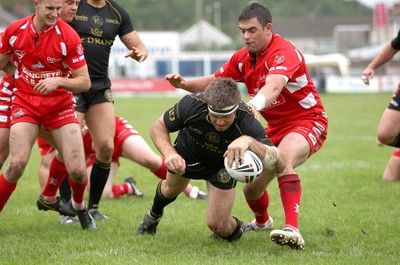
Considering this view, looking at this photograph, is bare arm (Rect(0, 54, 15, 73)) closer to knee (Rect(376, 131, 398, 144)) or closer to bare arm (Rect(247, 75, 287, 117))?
bare arm (Rect(247, 75, 287, 117))

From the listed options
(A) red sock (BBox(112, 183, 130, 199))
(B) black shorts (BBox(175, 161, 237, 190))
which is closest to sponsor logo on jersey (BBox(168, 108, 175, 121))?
(B) black shorts (BBox(175, 161, 237, 190))

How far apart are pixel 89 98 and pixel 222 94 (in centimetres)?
259

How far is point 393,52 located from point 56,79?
4.62 metres

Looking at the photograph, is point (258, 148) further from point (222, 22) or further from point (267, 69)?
point (222, 22)

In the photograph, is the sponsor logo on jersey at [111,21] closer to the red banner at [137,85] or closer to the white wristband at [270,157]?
the white wristband at [270,157]

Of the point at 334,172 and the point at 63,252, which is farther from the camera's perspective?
the point at 334,172

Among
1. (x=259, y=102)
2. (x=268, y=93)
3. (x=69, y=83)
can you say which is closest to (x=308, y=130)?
(x=268, y=93)

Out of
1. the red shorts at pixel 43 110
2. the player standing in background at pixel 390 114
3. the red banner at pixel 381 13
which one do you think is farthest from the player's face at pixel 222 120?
the red banner at pixel 381 13

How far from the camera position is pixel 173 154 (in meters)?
6.27

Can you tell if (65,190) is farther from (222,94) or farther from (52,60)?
(222,94)

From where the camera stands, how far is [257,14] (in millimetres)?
6961

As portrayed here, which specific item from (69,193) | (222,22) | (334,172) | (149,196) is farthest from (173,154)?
(222,22)

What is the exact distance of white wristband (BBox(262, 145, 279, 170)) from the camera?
612cm

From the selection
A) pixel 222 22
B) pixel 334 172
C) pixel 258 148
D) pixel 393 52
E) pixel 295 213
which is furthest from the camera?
pixel 222 22
